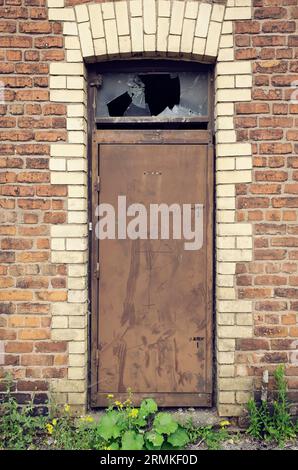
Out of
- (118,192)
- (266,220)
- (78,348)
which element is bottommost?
(78,348)

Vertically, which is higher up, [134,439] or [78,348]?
[78,348]

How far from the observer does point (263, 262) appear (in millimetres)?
3498

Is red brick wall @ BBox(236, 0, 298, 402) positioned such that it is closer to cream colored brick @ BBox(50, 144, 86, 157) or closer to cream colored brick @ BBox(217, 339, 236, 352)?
cream colored brick @ BBox(217, 339, 236, 352)

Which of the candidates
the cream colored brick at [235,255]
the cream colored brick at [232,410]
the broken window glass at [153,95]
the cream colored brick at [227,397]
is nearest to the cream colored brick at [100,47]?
the broken window glass at [153,95]

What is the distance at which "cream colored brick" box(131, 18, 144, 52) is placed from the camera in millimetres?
3443

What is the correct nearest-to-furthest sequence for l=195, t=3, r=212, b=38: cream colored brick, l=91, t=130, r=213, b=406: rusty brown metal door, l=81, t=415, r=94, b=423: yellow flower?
1. l=81, t=415, r=94, b=423: yellow flower
2. l=195, t=3, r=212, b=38: cream colored brick
3. l=91, t=130, r=213, b=406: rusty brown metal door

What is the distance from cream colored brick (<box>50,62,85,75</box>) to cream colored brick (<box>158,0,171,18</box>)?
74cm

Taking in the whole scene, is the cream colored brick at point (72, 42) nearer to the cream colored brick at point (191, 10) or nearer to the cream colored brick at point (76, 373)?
the cream colored brick at point (191, 10)

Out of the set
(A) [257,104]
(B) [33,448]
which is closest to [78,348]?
(B) [33,448]

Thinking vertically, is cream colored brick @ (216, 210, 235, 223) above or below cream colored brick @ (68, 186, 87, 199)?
below

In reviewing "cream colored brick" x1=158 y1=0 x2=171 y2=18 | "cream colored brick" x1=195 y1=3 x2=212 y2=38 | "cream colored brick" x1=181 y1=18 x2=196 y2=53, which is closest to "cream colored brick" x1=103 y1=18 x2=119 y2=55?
"cream colored brick" x1=158 y1=0 x2=171 y2=18
